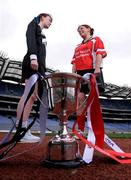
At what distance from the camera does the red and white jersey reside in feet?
14.4

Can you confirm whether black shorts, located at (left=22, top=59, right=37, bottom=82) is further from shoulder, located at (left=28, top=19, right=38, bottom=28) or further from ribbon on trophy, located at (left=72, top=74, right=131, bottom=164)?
ribbon on trophy, located at (left=72, top=74, right=131, bottom=164)

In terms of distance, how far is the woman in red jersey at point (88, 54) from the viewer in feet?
14.3

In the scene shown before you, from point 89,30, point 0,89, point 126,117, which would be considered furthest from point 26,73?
point 126,117

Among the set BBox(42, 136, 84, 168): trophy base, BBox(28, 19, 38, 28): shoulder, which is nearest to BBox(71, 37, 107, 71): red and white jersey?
BBox(28, 19, 38, 28): shoulder

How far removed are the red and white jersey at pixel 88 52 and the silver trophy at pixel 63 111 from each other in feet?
5.97

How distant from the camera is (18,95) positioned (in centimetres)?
3130

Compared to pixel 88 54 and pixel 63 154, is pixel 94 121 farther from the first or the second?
pixel 88 54

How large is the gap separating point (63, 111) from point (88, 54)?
1954 millimetres

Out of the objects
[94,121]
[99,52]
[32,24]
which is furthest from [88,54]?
[94,121]

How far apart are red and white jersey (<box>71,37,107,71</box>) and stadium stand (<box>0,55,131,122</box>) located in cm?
1811

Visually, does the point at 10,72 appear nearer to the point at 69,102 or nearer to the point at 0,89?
the point at 0,89

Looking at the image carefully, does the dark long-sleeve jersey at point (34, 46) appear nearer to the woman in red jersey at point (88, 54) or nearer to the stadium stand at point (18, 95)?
the woman in red jersey at point (88, 54)

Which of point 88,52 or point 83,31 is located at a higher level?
point 83,31

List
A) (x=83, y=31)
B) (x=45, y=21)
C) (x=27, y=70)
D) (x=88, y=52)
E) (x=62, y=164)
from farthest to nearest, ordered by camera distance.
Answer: (x=88, y=52) → (x=83, y=31) → (x=27, y=70) → (x=45, y=21) → (x=62, y=164)
